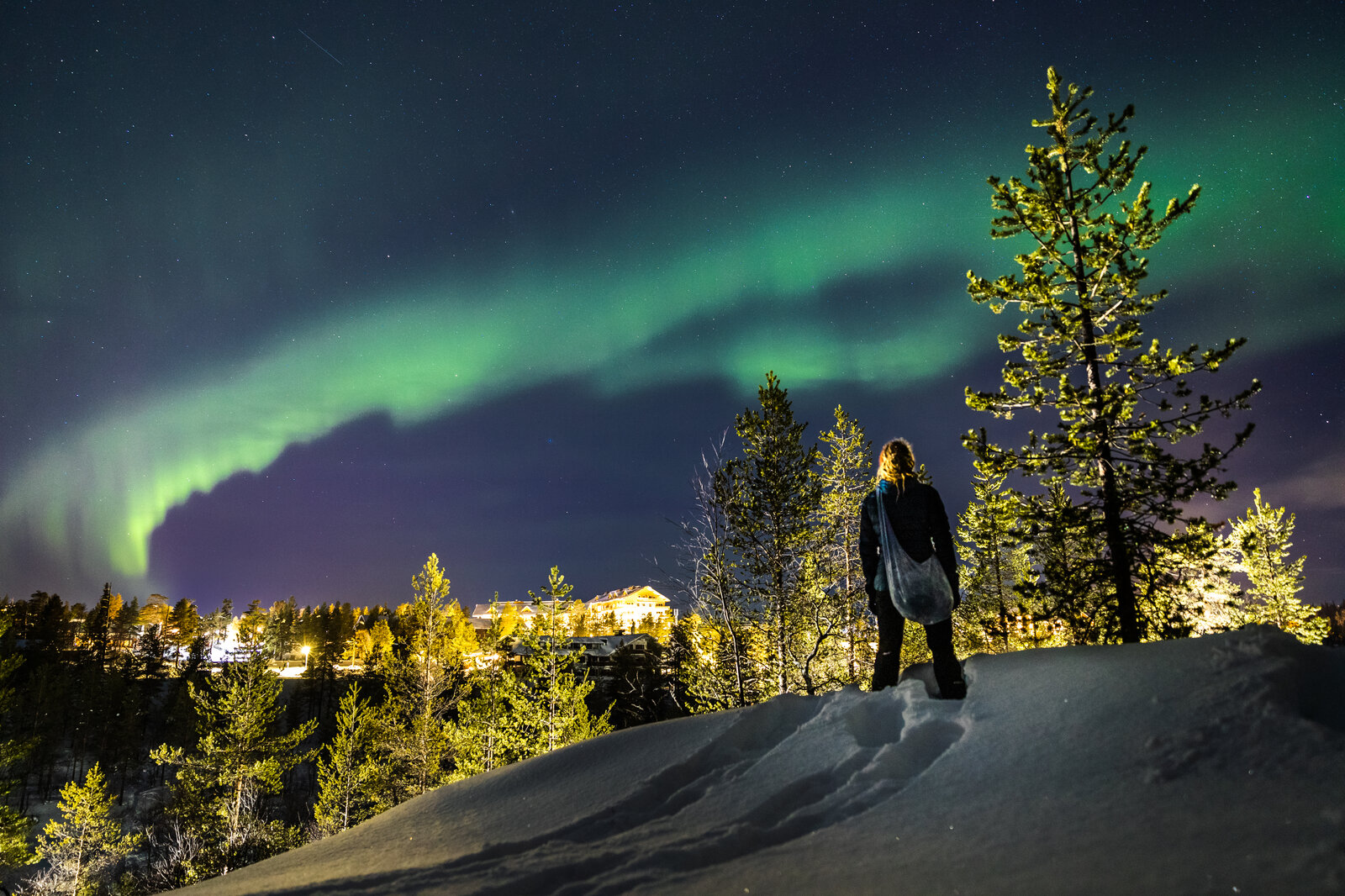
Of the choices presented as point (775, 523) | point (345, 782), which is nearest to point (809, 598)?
point (775, 523)

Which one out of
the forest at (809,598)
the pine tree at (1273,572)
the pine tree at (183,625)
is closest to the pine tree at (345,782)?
the forest at (809,598)

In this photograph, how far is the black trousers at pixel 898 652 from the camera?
4.49 metres

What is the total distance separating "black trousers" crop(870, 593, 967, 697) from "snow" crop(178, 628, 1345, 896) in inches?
7.0

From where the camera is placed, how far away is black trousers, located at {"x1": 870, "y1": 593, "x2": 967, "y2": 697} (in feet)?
14.7

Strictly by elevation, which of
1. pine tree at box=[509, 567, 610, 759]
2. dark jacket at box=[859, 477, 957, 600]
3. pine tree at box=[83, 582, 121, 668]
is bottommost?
pine tree at box=[509, 567, 610, 759]

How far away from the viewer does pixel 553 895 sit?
10.2ft

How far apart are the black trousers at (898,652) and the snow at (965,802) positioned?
0.58 feet

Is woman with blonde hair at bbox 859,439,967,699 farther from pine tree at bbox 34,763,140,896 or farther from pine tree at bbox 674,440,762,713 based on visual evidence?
pine tree at bbox 34,763,140,896

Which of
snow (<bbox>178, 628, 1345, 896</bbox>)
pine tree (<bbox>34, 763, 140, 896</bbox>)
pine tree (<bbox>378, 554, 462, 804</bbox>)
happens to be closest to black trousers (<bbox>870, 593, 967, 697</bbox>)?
snow (<bbox>178, 628, 1345, 896</bbox>)

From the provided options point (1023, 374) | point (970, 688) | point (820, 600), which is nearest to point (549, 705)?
point (820, 600)

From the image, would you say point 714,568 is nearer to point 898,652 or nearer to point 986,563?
point 898,652

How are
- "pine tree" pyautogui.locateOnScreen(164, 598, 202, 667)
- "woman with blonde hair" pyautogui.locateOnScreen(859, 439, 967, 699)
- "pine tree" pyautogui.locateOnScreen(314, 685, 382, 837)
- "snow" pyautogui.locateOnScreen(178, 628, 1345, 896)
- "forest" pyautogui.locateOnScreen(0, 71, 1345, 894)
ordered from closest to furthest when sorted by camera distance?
"snow" pyautogui.locateOnScreen(178, 628, 1345, 896) < "woman with blonde hair" pyautogui.locateOnScreen(859, 439, 967, 699) < "forest" pyautogui.locateOnScreen(0, 71, 1345, 894) < "pine tree" pyautogui.locateOnScreen(314, 685, 382, 837) < "pine tree" pyautogui.locateOnScreen(164, 598, 202, 667)

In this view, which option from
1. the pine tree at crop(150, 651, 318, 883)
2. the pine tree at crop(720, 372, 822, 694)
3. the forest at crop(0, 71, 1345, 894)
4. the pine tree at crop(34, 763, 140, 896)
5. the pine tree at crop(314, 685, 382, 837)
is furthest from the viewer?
the pine tree at crop(34, 763, 140, 896)

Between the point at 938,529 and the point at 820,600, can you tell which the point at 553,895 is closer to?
the point at 938,529
